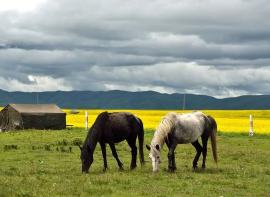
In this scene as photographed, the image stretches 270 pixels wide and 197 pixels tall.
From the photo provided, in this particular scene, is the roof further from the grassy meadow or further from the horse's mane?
the horse's mane

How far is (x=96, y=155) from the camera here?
27.3 metres

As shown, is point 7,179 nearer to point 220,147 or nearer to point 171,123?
point 171,123

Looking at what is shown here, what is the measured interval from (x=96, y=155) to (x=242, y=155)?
757 centimetres

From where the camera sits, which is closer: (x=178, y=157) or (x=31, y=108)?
(x=178, y=157)

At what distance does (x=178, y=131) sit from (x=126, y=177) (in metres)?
3.38

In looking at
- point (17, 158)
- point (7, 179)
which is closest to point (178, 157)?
point (17, 158)

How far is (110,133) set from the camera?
20.8 m

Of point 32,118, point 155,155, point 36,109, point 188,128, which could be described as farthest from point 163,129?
point 36,109

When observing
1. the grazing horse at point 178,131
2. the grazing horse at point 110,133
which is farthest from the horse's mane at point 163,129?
the grazing horse at point 110,133

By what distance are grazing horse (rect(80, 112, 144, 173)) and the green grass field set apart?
656 mm

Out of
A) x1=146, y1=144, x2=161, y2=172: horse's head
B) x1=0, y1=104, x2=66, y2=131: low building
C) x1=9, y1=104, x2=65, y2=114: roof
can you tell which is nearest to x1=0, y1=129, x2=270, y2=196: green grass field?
x1=146, y1=144, x2=161, y2=172: horse's head

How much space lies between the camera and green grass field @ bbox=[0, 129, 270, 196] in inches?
606

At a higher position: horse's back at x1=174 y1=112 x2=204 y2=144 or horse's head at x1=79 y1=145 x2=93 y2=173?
horse's back at x1=174 y1=112 x2=204 y2=144

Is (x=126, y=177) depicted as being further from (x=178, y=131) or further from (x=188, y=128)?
(x=188, y=128)
